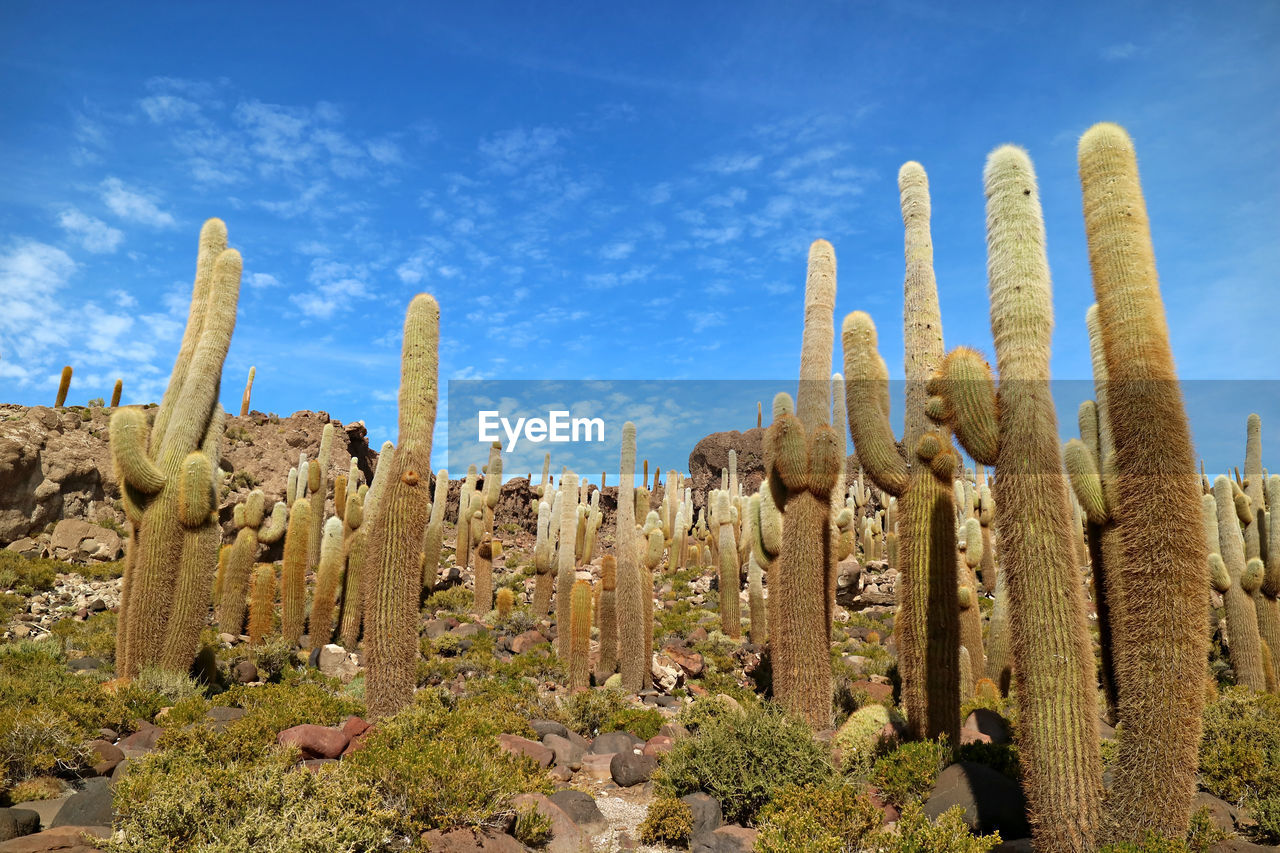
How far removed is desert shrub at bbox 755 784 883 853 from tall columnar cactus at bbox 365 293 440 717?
4405 mm

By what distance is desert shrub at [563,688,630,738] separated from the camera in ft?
34.7

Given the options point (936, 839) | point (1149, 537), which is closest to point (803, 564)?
point (936, 839)

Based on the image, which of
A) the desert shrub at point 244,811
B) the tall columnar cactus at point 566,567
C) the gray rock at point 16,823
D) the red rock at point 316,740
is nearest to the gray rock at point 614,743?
the red rock at point 316,740

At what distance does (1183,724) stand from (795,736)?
3490 mm

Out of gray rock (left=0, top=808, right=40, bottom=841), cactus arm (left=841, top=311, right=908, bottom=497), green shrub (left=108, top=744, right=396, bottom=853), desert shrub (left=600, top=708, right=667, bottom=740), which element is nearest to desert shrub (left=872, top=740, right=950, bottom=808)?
cactus arm (left=841, top=311, right=908, bottom=497)

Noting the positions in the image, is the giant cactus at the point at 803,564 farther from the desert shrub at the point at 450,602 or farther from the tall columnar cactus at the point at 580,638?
the desert shrub at the point at 450,602

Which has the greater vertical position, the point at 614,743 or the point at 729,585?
the point at 729,585

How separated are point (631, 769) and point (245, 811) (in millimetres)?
4283

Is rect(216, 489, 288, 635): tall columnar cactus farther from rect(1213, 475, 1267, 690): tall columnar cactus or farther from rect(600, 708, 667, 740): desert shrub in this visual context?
rect(1213, 475, 1267, 690): tall columnar cactus

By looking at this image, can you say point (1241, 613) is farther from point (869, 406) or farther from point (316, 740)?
point (316, 740)

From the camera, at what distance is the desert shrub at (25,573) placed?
16625 millimetres

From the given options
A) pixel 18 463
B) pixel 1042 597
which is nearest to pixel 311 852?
pixel 1042 597

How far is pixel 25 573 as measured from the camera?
17.2 m

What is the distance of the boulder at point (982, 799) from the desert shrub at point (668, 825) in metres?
2.20
